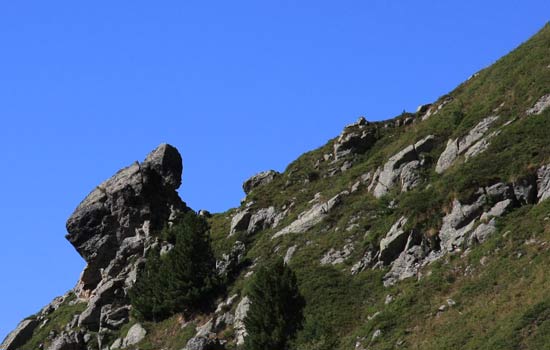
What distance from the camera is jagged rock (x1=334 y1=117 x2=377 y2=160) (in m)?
90.0

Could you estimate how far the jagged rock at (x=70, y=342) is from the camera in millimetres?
83875

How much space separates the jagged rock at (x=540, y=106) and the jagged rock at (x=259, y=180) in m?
34.8

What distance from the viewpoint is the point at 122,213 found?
9744 centimetres

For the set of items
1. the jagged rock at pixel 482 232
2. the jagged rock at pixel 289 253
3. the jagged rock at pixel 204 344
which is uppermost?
the jagged rock at pixel 289 253

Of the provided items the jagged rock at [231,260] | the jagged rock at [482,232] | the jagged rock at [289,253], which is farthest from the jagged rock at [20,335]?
the jagged rock at [482,232]

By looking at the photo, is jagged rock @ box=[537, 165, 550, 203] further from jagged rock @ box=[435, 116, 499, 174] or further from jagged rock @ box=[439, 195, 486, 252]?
jagged rock @ box=[435, 116, 499, 174]

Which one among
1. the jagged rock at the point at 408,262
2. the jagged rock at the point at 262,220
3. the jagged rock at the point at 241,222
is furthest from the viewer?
the jagged rock at the point at 241,222

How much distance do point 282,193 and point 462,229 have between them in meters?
31.6

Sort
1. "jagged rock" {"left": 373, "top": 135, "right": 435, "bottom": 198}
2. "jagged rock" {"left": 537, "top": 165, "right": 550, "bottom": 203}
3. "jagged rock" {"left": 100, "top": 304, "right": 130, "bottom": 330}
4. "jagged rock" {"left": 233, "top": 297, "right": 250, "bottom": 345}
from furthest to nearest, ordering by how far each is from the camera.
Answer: "jagged rock" {"left": 100, "top": 304, "right": 130, "bottom": 330}
"jagged rock" {"left": 373, "top": 135, "right": 435, "bottom": 198}
"jagged rock" {"left": 233, "top": 297, "right": 250, "bottom": 345}
"jagged rock" {"left": 537, "top": 165, "right": 550, "bottom": 203}

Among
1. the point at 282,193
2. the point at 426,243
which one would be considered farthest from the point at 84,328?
the point at 426,243

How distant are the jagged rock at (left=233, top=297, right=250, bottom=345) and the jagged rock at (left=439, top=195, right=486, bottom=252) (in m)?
15.1

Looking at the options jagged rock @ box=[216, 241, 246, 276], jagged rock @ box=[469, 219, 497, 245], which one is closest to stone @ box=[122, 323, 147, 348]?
jagged rock @ box=[216, 241, 246, 276]

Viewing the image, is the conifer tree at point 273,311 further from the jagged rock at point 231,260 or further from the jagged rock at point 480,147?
the jagged rock at point 480,147

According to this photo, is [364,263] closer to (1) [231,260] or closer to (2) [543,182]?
(2) [543,182]
